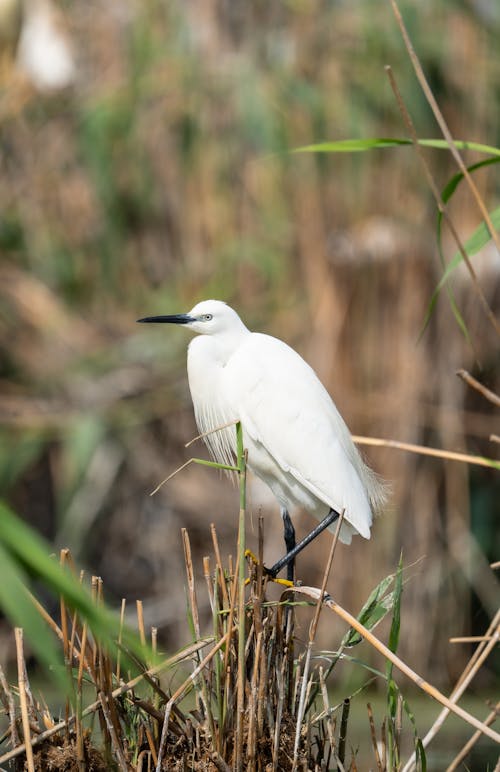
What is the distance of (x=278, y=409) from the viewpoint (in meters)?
2.27

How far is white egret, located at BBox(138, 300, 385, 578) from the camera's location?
2.21 metres

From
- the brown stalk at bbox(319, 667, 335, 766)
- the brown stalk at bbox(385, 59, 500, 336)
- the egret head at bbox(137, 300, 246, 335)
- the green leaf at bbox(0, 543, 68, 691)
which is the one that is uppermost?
the brown stalk at bbox(385, 59, 500, 336)

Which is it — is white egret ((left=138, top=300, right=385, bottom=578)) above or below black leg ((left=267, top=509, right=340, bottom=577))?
above

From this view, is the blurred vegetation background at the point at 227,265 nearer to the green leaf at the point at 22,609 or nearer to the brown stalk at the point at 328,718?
the brown stalk at the point at 328,718

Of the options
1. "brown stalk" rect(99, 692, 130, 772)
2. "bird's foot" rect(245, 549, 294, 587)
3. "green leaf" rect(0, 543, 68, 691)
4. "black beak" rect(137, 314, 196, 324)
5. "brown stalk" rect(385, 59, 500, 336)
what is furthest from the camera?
"black beak" rect(137, 314, 196, 324)

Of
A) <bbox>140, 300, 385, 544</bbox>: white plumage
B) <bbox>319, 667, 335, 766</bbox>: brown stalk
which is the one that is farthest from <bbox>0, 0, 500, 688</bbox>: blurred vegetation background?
<bbox>319, 667, 335, 766</bbox>: brown stalk

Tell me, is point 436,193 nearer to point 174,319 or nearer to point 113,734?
point 174,319

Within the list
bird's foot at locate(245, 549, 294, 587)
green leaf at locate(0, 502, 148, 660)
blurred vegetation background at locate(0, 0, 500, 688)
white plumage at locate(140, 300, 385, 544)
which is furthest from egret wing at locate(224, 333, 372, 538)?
blurred vegetation background at locate(0, 0, 500, 688)

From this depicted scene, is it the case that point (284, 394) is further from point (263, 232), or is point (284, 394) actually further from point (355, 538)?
point (263, 232)

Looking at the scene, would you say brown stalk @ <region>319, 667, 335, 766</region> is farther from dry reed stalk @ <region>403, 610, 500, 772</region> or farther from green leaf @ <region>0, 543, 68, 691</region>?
green leaf @ <region>0, 543, 68, 691</region>

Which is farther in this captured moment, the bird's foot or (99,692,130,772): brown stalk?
the bird's foot

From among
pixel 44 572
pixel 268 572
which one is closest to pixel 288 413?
pixel 268 572

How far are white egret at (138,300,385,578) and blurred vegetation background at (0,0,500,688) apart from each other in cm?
184

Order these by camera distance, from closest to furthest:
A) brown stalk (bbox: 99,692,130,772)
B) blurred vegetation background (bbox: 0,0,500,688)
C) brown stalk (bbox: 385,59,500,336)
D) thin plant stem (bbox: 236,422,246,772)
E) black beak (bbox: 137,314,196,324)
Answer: brown stalk (bbox: 385,59,500,336) → thin plant stem (bbox: 236,422,246,772) → brown stalk (bbox: 99,692,130,772) → black beak (bbox: 137,314,196,324) → blurred vegetation background (bbox: 0,0,500,688)
